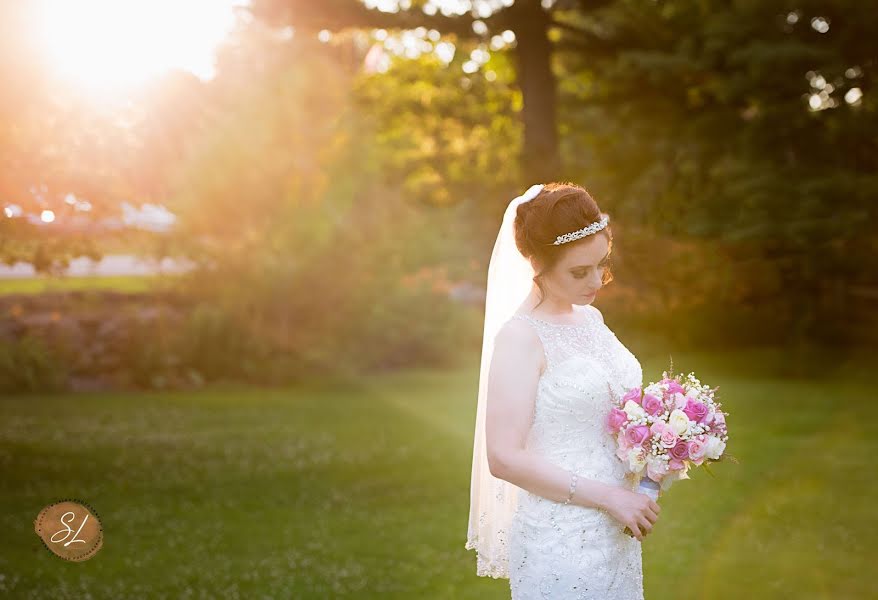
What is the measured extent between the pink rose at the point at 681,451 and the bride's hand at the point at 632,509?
19 cm

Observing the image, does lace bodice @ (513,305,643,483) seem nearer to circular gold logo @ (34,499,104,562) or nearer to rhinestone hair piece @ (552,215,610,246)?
rhinestone hair piece @ (552,215,610,246)

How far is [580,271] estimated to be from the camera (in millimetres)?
3850

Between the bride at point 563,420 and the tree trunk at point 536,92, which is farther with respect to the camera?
the tree trunk at point 536,92

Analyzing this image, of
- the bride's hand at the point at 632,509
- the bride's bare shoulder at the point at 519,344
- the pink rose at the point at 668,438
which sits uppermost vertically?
the bride's bare shoulder at the point at 519,344

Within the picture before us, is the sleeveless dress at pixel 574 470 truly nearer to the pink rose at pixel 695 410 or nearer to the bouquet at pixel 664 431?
the bouquet at pixel 664 431

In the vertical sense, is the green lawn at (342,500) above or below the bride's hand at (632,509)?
below

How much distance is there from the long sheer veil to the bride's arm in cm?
72

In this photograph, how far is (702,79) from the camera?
68.6 feet

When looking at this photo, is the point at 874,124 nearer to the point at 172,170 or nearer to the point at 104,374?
the point at 172,170

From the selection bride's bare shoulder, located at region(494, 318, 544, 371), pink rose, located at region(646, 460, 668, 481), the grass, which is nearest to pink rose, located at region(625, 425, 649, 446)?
pink rose, located at region(646, 460, 668, 481)

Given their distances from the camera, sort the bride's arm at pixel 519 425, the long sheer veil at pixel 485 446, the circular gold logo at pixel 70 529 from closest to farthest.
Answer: the bride's arm at pixel 519 425, the long sheer veil at pixel 485 446, the circular gold logo at pixel 70 529

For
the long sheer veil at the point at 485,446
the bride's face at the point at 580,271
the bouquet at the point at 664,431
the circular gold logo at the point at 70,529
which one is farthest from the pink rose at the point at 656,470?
the circular gold logo at the point at 70,529

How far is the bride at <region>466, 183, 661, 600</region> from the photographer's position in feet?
12.3

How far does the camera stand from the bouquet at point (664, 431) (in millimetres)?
3762
